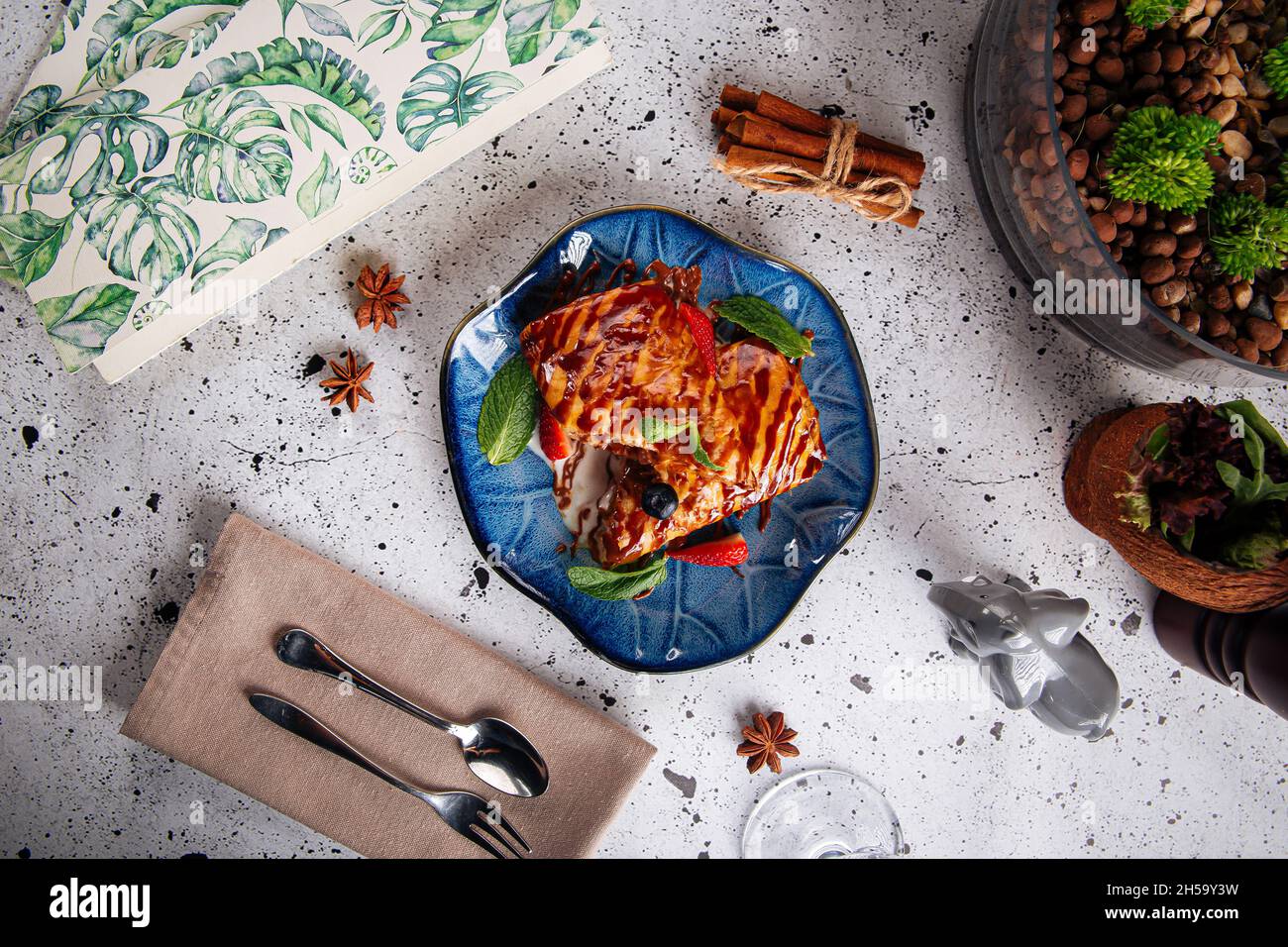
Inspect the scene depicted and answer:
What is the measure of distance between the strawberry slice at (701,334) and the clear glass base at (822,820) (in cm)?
79

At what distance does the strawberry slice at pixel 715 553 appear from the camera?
3.97 ft

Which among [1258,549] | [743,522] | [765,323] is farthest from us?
[743,522]

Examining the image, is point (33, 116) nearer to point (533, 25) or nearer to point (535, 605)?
point (533, 25)

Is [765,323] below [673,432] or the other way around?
the other way around

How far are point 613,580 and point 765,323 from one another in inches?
18.4

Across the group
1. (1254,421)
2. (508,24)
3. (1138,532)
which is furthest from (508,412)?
(1254,421)

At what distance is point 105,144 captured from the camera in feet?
3.85

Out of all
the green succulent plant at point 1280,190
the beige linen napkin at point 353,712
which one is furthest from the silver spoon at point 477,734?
the green succulent plant at point 1280,190

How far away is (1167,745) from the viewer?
1.44 meters

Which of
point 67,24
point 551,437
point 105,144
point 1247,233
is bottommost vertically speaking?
point 551,437

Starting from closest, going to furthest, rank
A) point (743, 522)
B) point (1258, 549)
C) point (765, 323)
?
1. point (1258, 549)
2. point (765, 323)
3. point (743, 522)

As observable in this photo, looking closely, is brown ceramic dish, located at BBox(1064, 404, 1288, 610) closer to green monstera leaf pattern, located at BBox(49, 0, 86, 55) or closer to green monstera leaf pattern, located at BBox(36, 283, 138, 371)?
green monstera leaf pattern, located at BBox(36, 283, 138, 371)

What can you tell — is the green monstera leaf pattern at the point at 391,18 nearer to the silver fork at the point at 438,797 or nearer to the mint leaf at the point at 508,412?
the mint leaf at the point at 508,412

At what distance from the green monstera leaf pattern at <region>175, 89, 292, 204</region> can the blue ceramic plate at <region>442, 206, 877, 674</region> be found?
41cm
